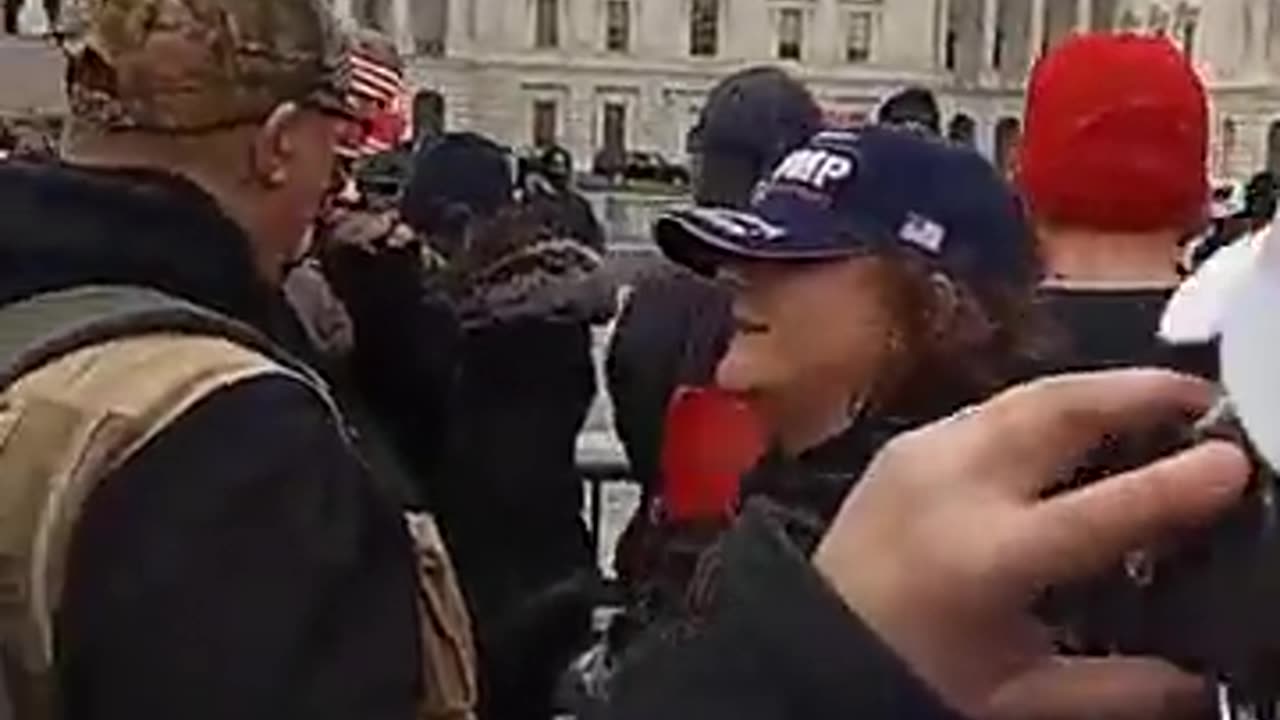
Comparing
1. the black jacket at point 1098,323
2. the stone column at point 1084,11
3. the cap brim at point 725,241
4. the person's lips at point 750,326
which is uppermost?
the cap brim at point 725,241

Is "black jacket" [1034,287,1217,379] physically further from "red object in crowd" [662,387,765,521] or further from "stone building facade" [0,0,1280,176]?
"stone building facade" [0,0,1280,176]

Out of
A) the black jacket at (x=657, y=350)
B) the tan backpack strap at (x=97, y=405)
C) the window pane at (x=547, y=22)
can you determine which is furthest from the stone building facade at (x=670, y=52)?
the tan backpack strap at (x=97, y=405)

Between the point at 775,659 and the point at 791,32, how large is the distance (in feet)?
189

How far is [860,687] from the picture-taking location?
2.91ft

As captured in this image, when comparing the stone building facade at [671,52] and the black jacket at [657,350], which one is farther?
the stone building facade at [671,52]

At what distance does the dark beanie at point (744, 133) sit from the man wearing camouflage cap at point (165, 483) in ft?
6.19

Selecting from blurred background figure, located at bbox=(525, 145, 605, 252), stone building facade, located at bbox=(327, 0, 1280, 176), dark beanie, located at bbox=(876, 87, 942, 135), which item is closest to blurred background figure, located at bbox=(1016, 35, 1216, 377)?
blurred background figure, located at bbox=(525, 145, 605, 252)

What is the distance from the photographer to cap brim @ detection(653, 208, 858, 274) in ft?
7.31

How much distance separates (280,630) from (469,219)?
9.20 feet

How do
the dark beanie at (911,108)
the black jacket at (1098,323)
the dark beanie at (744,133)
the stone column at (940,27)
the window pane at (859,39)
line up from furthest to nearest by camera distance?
the stone column at (940,27)
the window pane at (859,39)
the dark beanie at (911,108)
the dark beanie at (744,133)
the black jacket at (1098,323)

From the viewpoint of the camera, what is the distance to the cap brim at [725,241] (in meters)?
2.23

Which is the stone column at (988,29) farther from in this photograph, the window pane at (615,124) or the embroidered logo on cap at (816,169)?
the embroidered logo on cap at (816,169)

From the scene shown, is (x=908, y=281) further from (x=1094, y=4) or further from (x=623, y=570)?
(x=1094, y=4)

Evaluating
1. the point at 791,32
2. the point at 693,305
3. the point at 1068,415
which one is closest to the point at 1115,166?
the point at 693,305
